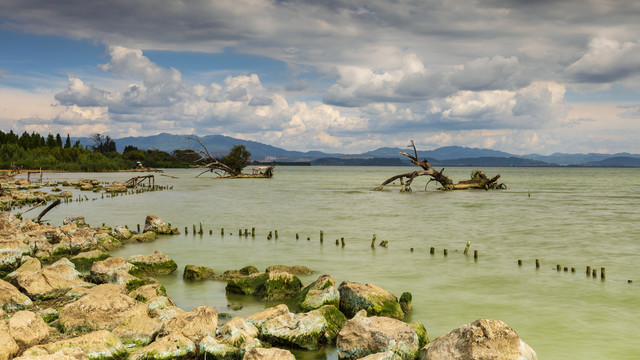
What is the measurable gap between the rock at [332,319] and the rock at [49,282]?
8.01 meters

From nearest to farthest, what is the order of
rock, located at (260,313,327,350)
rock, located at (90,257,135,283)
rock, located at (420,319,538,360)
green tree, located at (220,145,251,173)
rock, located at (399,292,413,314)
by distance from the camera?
rock, located at (420,319,538,360)
rock, located at (260,313,327,350)
rock, located at (399,292,413,314)
rock, located at (90,257,135,283)
green tree, located at (220,145,251,173)

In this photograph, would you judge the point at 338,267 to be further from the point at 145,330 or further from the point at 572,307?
the point at 145,330

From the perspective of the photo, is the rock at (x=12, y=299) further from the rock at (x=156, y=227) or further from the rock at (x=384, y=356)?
the rock at (x=156, y=227)

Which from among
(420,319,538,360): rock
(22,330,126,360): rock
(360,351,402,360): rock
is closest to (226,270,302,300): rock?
(22,330,126,360): rock

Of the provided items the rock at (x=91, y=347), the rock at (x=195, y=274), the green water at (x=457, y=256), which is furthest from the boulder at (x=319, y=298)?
the rock at (x=195, y=274)

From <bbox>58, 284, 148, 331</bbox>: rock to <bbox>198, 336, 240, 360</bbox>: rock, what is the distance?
240 centimetres

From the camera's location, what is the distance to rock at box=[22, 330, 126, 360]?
366 inches

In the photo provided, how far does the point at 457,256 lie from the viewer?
23.5 meters

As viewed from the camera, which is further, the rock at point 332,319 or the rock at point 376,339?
the rock at point 332,319

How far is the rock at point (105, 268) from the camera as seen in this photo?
16422 mm

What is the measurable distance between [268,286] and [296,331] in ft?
14.4

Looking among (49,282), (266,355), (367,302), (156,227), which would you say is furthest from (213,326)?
(156,227)

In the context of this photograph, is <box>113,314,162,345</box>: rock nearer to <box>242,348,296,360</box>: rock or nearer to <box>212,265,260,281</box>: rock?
<box>242,348,296,360</box>: rock

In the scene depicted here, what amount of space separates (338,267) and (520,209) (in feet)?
Answer: 103
